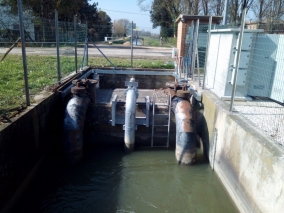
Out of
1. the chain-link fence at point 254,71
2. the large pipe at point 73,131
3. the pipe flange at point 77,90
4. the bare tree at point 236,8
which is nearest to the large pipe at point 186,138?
the chain-link fence at point 254,71

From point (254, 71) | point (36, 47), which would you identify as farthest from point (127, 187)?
point (36, 47)

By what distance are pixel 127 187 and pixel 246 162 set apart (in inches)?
97.7

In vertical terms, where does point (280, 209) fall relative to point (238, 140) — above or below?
below

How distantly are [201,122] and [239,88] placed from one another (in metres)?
1.37

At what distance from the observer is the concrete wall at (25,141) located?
4.29 meters

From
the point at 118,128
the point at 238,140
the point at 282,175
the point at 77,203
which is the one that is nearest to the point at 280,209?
the point at 282,175

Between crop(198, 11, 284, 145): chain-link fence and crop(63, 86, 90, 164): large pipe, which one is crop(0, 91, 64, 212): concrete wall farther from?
crop(198, 11, 284, 145): chain-link fence

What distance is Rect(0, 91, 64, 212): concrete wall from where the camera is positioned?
429 cm

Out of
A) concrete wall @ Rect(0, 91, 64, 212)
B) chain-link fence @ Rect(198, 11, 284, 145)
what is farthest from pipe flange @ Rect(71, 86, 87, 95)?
chain-link fence @ Rect(198, 11, 284, 145)

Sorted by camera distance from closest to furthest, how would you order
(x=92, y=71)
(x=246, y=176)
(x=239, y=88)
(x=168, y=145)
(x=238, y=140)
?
(x=246, y=176), (x=238, y=140), (x=239, y=88), (x=168, y=145), (x=92, y=71)

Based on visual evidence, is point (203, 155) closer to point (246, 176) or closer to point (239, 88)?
point (239, 88)

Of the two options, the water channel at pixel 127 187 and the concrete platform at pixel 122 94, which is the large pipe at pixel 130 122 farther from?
the concrete platform at pixel 122 94

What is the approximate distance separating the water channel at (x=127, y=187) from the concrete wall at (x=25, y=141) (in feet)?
1.38

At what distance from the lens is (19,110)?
17.0 ft
